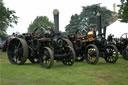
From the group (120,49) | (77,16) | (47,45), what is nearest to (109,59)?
(120,49)

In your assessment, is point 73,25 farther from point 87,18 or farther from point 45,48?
point 45,48

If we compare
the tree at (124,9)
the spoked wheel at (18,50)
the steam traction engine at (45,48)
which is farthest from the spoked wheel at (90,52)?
the tree at (124,9)

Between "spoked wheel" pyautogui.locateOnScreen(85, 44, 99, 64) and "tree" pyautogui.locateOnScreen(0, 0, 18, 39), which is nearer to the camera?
"spoked wheel" pyautogui.locateOnScreen(85, 44, 99, 64)

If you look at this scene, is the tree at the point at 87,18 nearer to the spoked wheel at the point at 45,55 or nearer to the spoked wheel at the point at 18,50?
the spoked wheel at the point at 18,50

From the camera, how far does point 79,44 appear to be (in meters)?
10.7

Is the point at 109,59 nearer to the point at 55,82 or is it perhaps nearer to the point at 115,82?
the point at 115,82

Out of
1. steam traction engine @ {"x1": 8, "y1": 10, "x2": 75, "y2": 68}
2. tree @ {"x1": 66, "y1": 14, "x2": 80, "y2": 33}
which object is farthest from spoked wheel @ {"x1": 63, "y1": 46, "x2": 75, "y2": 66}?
tree @ {"x1": 66, "y1": 14, "x2": 80, "y2": 33}

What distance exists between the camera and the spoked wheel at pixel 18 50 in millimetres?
8305

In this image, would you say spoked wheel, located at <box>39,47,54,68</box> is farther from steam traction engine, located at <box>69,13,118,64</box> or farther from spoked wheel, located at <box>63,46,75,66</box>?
steam traction engine, located at <box>69,13,118,64</box>

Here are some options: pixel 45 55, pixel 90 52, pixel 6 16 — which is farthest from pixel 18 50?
pixel 6 16

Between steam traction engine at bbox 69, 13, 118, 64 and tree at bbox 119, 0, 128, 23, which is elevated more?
tree at bbox 119, 0, 128, 23

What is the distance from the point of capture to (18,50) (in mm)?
8633

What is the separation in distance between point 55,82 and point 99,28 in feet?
19.2

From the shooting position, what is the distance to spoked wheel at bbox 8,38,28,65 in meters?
8.30
